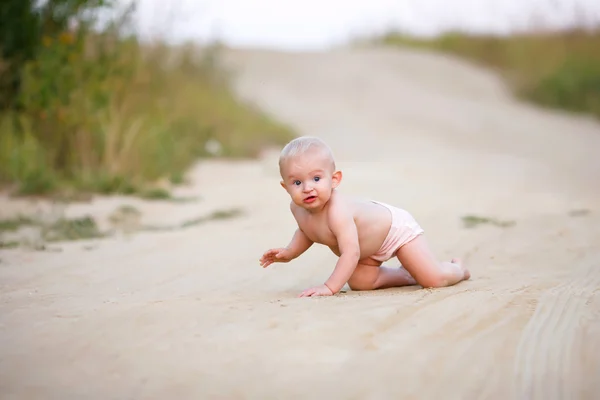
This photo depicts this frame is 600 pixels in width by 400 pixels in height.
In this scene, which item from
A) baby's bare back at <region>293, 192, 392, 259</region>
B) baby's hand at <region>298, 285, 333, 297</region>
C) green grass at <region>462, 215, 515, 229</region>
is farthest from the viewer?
green grass at <region>462, 215, 515, 229</region>

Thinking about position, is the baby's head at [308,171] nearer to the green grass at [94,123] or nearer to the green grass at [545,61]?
the green grass at [94,123]

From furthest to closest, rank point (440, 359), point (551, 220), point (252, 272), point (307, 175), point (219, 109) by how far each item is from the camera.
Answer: point (219, 109)
point (551, 220)
point (252, 272)
point (307, 175)
point (440, 359)

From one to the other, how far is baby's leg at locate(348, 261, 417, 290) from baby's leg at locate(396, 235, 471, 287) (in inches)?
3.2

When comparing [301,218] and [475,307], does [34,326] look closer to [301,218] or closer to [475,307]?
[301,218]

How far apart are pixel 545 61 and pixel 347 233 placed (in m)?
12.9

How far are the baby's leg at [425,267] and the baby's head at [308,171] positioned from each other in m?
0.49

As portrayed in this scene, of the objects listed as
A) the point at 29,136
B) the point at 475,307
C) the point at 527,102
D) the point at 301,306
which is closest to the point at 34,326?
the point at 301,306

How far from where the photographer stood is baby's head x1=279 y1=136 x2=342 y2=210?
317cm

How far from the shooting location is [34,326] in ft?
8.70

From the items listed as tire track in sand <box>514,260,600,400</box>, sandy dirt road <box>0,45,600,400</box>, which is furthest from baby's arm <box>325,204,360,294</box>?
tire track in sand <box>514,260,600,400</box>

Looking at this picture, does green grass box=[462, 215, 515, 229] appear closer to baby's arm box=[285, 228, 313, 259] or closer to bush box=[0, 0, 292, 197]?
baby's arm box=[285, 228, 313, 259]

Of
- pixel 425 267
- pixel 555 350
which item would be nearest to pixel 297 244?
pixel 425 267

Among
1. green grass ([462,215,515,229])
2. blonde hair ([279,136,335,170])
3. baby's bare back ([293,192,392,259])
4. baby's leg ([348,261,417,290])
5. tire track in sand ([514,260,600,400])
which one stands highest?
blonde hair ([279,136,335,170])

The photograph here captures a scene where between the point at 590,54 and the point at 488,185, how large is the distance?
805 centimetres
